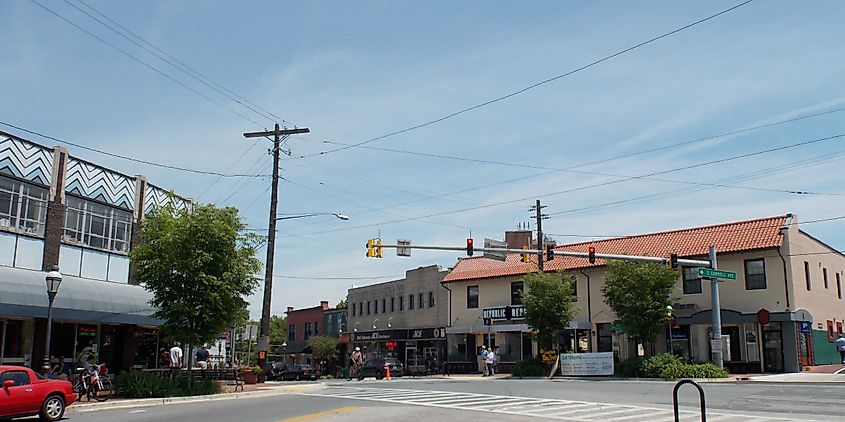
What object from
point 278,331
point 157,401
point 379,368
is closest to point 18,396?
point 157,401

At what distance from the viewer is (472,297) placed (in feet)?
177

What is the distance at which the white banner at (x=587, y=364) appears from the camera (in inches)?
1514

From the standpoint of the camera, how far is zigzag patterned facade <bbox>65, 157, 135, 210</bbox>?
30.9 meters

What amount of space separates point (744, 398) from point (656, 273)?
1551 centimetres

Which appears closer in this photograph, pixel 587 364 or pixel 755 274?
pixel 755 274

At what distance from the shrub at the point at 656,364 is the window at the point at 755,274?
20.5ft

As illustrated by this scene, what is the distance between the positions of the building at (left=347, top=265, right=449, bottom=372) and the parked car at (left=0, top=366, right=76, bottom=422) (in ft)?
116

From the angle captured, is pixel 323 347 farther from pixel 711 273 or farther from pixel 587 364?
pixel 711 273

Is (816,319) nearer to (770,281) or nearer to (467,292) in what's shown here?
(770,281)

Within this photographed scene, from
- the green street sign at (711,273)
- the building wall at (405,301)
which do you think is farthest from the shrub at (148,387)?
the building wall at (405,301)

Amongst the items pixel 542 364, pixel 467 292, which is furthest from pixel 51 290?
pixel 467 292

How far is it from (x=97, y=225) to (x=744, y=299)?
99.0 ft

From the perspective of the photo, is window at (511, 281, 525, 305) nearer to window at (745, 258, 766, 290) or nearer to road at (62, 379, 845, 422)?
window at (745, 258, 766, 290)

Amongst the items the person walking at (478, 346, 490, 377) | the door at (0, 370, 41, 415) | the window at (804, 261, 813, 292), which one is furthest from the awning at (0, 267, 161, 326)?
the window at (804, 261, 813, 292)
